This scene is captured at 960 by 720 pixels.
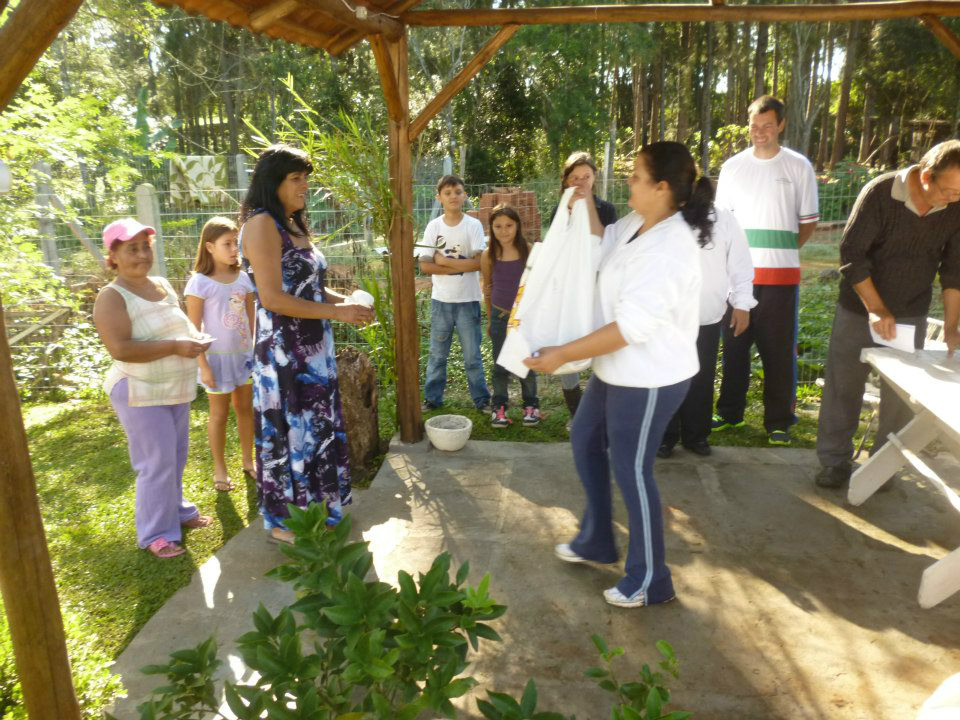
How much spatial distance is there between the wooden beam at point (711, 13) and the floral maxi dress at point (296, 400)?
72.4 inches

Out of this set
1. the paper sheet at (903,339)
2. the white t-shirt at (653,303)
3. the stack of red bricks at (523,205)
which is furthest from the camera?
the stack of red bricks at (523,205)

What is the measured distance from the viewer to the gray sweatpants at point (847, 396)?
3711 millimetres

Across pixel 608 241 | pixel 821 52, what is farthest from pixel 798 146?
pixel 608 241

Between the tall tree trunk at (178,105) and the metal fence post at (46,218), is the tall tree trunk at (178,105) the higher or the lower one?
the higher one

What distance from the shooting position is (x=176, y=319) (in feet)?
10.6

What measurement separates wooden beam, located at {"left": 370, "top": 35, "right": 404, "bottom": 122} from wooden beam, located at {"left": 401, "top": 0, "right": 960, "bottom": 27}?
28cm

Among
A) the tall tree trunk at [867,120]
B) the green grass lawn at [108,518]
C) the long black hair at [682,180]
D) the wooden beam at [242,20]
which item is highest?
the tall tree trunk at [867,120]

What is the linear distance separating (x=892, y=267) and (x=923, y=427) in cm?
84

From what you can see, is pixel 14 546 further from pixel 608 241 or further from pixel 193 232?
pixel 193 232

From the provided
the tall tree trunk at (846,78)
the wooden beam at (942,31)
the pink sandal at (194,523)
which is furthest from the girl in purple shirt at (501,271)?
the tall tree trunk at (846,78)

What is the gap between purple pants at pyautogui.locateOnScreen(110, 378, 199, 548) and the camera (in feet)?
10.6

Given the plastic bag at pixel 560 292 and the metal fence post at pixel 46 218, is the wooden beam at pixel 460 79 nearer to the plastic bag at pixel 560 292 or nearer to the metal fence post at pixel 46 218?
the plastic bag at pixel 560 292

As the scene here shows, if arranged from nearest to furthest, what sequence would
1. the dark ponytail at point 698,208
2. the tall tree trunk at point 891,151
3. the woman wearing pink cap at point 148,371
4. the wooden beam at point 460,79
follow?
the dark ponytail at point 698,208 → the woman wearing pink cap at point 148,371 → the wooden beam at point 460,79 → the tall tree trunk at point 891,151

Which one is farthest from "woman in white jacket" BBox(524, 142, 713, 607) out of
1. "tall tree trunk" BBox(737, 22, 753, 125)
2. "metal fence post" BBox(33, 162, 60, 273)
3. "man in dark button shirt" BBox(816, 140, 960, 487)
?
"tall tree trunk" BBox(737, 22, 753, 125)
